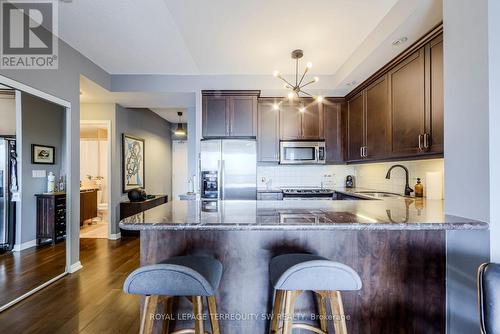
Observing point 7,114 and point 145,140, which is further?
point 145,140

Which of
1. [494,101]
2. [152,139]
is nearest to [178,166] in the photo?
[152,139]

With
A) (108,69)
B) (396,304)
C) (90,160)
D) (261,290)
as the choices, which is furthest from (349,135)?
(90,160)

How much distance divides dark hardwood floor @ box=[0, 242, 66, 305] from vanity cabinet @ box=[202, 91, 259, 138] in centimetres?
232

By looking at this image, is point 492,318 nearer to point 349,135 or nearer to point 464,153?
point 464,153

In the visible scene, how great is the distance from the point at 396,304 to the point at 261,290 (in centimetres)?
83

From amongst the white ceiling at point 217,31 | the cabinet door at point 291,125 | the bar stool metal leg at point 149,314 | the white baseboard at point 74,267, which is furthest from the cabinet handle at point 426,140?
the white baseboard at point 74,267

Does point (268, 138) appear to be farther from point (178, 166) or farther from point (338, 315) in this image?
point (178, 166)

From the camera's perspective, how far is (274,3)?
2.21 m

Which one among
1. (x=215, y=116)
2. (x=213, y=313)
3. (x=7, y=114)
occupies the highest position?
(x=215, y=116)

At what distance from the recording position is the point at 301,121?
13.2ft

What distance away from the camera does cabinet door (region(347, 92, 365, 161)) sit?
3525 millimetres

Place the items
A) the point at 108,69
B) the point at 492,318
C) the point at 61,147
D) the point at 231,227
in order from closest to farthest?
the point at 492,318 → the point at 231,227 → the point at 61,147 → the point at 108,69

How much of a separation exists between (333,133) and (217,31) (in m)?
2.38

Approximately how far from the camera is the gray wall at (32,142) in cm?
237
